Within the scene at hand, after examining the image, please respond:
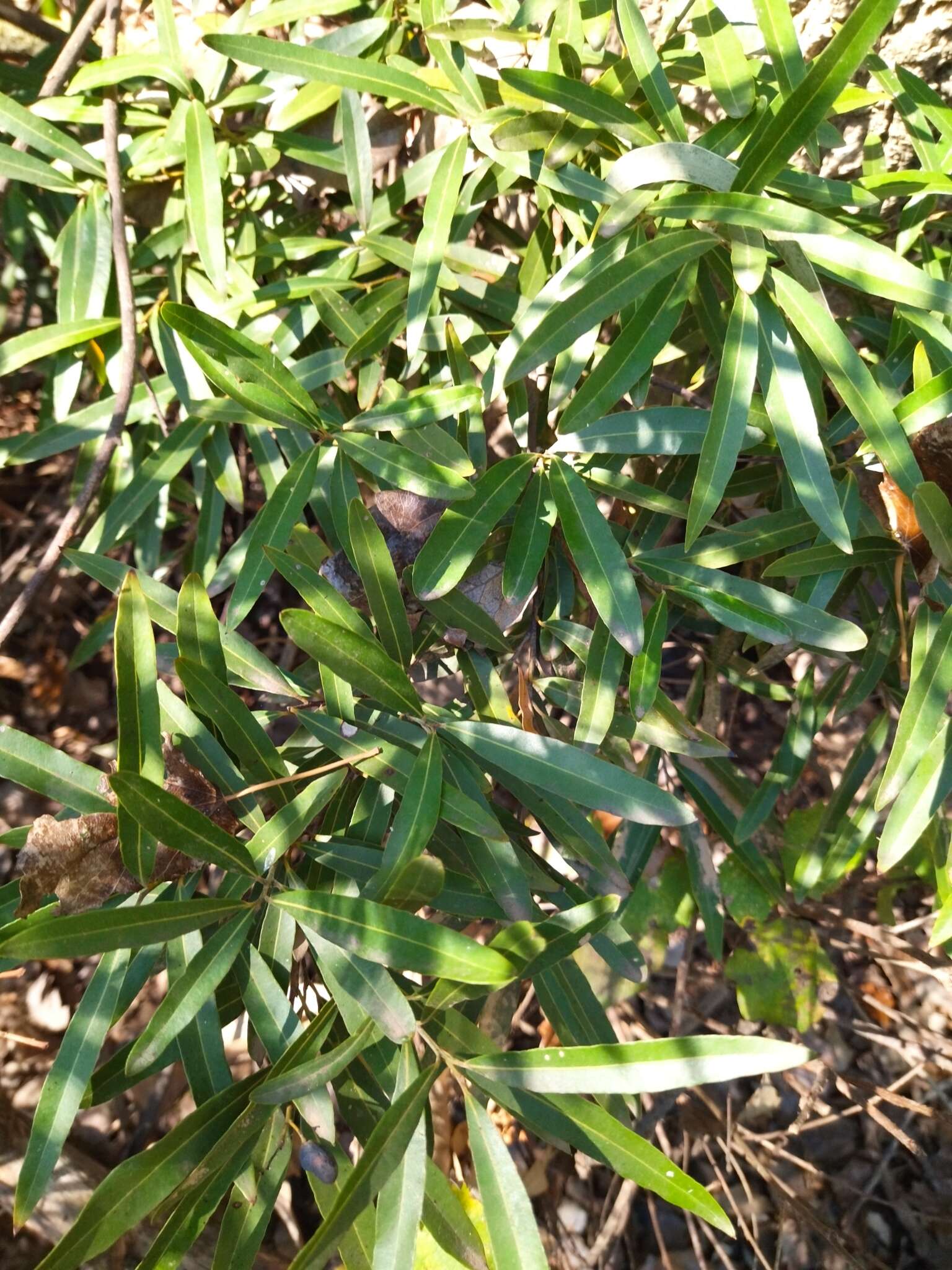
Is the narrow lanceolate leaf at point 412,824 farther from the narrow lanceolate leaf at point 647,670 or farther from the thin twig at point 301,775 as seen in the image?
the narrow lanceolate leaf at point 647,670

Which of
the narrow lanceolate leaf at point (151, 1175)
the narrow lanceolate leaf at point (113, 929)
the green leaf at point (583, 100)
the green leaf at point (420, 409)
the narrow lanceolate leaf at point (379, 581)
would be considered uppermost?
the green leaf at point (583, 100)

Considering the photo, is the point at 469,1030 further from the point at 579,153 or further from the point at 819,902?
the point at 819,902

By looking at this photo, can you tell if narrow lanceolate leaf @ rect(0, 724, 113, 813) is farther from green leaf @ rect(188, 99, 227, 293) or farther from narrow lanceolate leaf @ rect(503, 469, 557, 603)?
green leaf @ rect(188, 99, 227, 293)

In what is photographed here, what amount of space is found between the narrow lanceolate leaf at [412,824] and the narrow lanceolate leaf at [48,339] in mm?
828

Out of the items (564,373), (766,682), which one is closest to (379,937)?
(564,373)

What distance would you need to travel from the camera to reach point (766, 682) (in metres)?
1.31

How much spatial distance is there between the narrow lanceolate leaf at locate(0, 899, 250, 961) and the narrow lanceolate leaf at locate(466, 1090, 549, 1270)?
10.7 inches

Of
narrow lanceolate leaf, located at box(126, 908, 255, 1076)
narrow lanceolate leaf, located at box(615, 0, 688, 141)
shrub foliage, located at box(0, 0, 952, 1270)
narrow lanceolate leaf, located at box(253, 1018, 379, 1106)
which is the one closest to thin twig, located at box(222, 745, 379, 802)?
shrub foliage, located at box(0, 0, 952, 1270)

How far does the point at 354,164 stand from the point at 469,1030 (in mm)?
1020

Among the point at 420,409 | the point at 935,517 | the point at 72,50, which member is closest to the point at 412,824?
the point at 420,409

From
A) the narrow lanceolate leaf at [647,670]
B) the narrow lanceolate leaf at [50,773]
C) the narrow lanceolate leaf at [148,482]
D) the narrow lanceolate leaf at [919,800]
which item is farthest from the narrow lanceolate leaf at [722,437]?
the narrow lanceolate leaf at [148,482]

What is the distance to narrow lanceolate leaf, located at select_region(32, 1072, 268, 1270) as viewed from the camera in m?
0.65

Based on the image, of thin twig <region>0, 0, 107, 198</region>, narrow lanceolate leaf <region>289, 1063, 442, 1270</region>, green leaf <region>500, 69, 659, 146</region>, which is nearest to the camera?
narrow lanceolate leaf <region>289, 1063, 442, 1270</region>

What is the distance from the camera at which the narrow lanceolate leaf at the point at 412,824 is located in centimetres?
72
